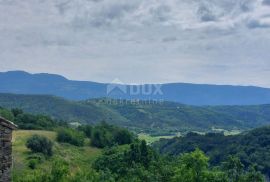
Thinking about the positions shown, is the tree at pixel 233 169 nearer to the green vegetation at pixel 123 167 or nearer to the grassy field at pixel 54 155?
the green vegetation at pixel 123 167

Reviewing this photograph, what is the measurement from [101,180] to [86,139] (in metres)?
74.2

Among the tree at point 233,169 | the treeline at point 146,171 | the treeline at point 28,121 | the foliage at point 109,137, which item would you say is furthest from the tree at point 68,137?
the tree at point 233,169

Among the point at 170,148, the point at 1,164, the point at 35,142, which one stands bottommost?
the point at 170,148

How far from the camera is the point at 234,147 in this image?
160 meters

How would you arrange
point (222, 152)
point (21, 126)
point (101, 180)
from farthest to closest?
point (222, 152) → point (21, 126) → point (101, 180)

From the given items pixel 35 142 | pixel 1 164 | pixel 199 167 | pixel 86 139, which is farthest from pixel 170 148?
pixel 1 164

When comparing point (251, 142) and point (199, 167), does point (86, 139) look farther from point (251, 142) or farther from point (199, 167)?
point (199, 167)

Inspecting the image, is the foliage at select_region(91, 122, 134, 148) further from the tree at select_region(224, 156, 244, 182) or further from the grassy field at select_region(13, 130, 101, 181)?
the tree at select_region(224, 156, 244, 182)

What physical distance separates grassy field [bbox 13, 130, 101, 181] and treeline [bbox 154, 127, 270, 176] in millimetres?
29041

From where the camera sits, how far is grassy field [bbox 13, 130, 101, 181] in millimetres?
76938

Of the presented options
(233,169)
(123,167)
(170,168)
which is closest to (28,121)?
(123,167)

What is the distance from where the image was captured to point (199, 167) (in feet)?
175

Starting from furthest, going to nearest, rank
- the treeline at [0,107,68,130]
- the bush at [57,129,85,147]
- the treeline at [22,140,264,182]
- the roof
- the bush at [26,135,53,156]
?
1. the treeline at [0,107,68,130]
2. the bush at [57,129,85,147]
3. the bush at [26,135,53,156]
4. the treeline at [22,140,264,182]
5. the roof

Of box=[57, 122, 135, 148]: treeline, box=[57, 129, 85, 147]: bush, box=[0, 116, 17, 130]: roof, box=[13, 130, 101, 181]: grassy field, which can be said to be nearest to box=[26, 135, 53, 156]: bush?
box=[13, 130, 101, 181]: grassy field
